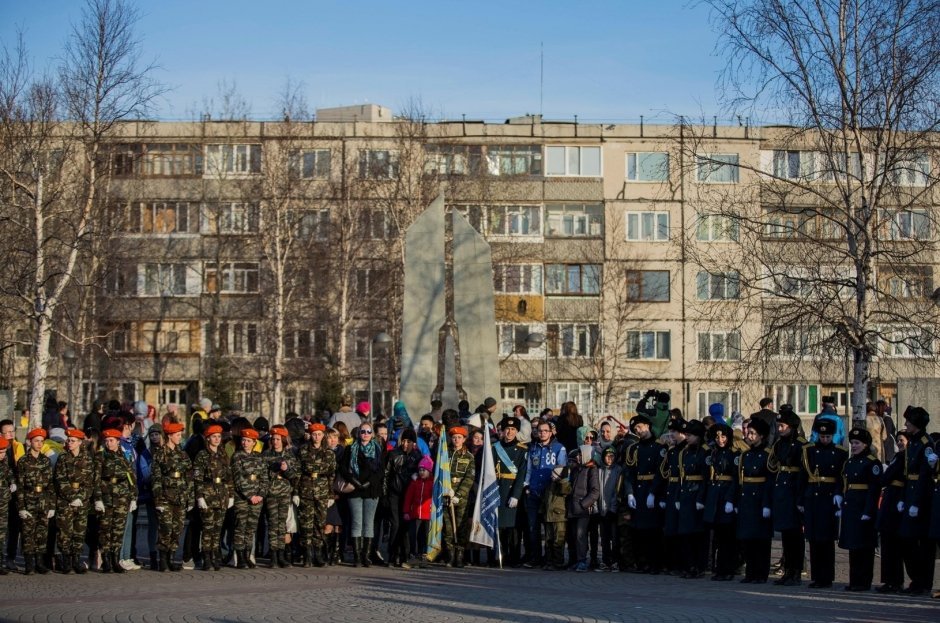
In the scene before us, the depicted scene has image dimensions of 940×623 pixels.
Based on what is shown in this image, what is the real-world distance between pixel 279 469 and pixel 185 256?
40287 millimetres

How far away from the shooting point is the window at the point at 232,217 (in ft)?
177

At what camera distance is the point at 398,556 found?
17828 mm

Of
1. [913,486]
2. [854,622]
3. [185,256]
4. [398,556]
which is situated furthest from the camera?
[185,256]

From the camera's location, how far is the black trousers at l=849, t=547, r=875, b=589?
48.0 ft

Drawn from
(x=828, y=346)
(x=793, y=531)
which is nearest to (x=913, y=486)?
(x=793, y=531)

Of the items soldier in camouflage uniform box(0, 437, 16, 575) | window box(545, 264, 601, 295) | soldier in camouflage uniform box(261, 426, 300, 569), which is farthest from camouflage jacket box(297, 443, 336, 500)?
window box(545, 264, 601, 295)

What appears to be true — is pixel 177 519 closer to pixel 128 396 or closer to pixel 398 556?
pixel 398 556

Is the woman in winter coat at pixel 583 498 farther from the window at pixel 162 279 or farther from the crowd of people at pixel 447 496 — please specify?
the window at pixel 162 279

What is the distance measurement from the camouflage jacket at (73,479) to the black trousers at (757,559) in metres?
7.71

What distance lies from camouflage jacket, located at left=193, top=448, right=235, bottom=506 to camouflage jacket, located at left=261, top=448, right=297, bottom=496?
523 mm

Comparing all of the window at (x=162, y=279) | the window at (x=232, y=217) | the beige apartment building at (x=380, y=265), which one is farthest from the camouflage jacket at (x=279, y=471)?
the window at (x=162, y=279)

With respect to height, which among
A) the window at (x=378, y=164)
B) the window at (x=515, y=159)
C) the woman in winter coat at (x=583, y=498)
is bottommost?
the woman in winter coat at (x=583, y=498)

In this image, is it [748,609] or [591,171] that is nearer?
[748,609]

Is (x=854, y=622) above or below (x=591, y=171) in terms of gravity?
below
